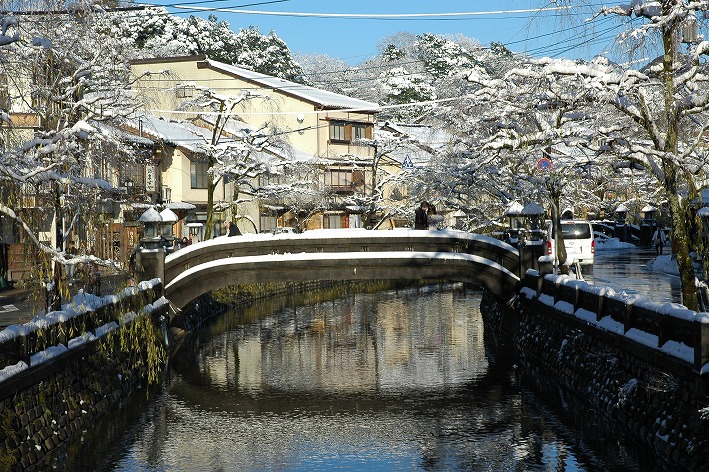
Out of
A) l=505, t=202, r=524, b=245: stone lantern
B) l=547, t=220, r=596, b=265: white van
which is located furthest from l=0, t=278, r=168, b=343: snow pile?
l=547, t=220, r=596, b=265: white van

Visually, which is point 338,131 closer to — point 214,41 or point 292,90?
point 292,90

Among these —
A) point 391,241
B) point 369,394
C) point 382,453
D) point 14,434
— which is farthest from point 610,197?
point 14,434

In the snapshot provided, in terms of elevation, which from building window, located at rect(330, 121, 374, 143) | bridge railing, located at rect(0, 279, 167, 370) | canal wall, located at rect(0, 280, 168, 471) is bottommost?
canal wall, located at rect(0, 280, 168, 471)

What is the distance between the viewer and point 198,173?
4978 cm

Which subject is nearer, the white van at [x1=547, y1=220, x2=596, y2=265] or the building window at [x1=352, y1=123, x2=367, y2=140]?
the white van at [x1=547, y1=220, x2=596, y2=265]

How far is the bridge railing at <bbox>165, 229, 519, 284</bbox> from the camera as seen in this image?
85.8ft

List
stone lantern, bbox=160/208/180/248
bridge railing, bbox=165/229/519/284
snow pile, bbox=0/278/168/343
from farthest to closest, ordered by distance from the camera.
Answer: stone lantern, bbox=160/208/180/248, bridge railing, bbox=165/229/519/284, snow pile, bbox=0/278/168/343

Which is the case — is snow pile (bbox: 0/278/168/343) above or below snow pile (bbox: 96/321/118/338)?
above

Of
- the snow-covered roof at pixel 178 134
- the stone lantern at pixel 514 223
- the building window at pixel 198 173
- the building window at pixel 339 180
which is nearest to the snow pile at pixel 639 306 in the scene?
the stone lantern at pixel 514 223

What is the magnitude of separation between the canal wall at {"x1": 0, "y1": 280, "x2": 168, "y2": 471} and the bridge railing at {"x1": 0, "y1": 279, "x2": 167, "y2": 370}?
15mm

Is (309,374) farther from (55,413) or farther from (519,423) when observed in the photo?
(55,413)

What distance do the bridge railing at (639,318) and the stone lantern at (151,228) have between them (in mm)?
11187

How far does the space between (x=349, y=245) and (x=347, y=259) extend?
1.43 ft

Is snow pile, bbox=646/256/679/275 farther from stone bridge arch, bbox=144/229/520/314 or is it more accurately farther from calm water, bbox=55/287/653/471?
stone bridge arch, bbox=144/229/520/314
